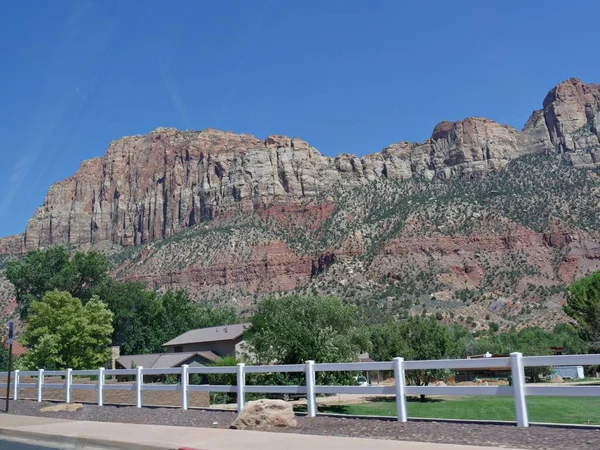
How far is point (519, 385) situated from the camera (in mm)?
11250

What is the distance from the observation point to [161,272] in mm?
135250

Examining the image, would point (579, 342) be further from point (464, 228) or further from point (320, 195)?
point (320, 195)

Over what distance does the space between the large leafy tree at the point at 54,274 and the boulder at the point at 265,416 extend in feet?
177

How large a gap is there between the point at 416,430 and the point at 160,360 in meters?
44.3

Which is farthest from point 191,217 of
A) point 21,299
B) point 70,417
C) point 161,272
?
point 70,417

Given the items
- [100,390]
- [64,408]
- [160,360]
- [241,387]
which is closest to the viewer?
[241,387]

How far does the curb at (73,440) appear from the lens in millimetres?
12094

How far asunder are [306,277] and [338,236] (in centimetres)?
1167

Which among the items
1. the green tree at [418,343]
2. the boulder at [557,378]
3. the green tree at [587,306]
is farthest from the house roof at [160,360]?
the boulder at [557,378]

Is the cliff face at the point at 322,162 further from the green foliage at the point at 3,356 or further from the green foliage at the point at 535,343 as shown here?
the green foliage at the point at 3,356

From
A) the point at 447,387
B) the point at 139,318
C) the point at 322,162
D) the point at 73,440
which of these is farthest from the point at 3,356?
the point at 322,162

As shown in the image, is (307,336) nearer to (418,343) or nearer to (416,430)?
(416,430)

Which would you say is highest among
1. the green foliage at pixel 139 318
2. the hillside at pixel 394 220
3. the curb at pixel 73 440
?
the hillside at pixel 394 220

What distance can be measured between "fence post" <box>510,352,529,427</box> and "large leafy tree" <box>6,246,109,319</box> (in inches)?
2305
